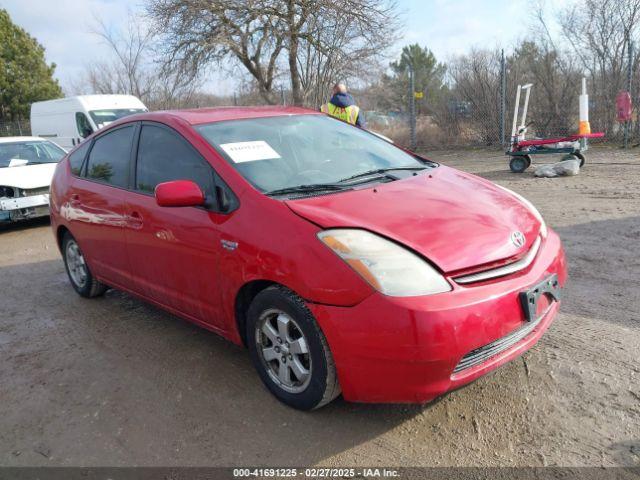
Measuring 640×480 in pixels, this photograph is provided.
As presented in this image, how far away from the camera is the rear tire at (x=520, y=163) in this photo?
10.7 m

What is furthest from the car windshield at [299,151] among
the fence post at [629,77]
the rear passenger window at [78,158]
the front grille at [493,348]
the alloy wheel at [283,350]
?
the fence post at [629,77]

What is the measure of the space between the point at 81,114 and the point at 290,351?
14.5 m

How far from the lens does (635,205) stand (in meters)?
6.98

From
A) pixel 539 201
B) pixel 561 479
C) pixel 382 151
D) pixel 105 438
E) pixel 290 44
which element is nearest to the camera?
pixel 561 479

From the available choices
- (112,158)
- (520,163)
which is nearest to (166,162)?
(112,158)

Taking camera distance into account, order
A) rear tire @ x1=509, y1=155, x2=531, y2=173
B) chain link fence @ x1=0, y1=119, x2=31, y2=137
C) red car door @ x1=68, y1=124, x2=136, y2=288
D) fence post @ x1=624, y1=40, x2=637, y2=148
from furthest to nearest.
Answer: chain link fence @ x1=0, y1=119, x2=31, y2=137, fence post @ x1=624, y1=40, x2=637, y2=148, rear tire @ x1=509, y1=155, x2=531, y2=173, red car door @ x1=68, y1=124, x2=136, y2=288

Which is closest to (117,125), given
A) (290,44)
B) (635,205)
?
(635,205)

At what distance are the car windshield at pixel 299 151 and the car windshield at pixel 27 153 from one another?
23.5ft

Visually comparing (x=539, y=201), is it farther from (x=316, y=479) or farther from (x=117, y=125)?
(x=316, y=479)

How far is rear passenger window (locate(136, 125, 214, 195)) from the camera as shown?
10.9 feet

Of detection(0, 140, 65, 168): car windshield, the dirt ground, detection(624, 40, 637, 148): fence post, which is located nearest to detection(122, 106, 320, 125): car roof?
the dirt ground

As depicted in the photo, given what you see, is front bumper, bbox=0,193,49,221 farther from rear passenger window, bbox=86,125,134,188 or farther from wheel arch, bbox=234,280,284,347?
wheel arch, bbox=234,280,284,347

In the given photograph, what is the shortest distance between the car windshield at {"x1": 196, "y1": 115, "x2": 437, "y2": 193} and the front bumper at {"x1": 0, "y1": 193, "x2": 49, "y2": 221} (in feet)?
20.2

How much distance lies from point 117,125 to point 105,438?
2.56 meters
